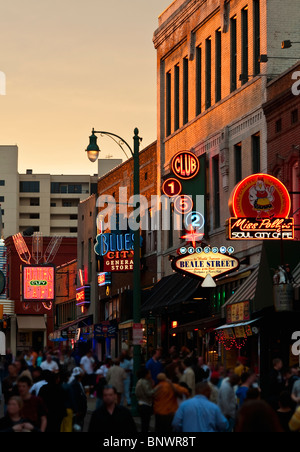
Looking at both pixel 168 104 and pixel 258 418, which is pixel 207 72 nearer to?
pixel 168 104

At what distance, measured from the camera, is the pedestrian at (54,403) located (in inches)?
712

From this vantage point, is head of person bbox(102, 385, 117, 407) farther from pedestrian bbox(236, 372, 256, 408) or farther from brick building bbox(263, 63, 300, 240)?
brick building bbox(263, 63, 300, 240)

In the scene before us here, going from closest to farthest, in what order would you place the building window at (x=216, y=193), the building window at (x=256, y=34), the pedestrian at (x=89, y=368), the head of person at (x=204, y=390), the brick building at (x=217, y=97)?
the head of person at (x=204, y=390) → the pedestrian at (x=89, y=368) → the brick building at (x=217, y=97) → the building window at (x=256, y=34) → the building window at (x=216, y=193)

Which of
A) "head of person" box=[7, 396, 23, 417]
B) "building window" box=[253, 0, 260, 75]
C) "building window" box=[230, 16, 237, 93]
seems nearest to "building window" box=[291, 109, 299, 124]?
"building window" box=[253, 0, 260, 75]

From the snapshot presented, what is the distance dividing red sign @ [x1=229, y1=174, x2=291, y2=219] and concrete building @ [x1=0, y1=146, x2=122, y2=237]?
5621 inches

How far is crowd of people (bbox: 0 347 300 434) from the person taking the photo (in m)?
13.8

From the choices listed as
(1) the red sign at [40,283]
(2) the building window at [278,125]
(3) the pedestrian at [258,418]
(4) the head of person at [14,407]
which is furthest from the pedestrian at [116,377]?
(1) the red sign at [40,283]

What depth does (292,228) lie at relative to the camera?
104 ft

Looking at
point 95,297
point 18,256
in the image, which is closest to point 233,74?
point 95,297

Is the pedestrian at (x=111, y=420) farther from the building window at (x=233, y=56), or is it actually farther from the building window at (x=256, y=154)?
the building window at (x=233, y=56)

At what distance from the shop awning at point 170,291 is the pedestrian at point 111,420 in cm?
2672

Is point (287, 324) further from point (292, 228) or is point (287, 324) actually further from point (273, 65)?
point (273, 65)
